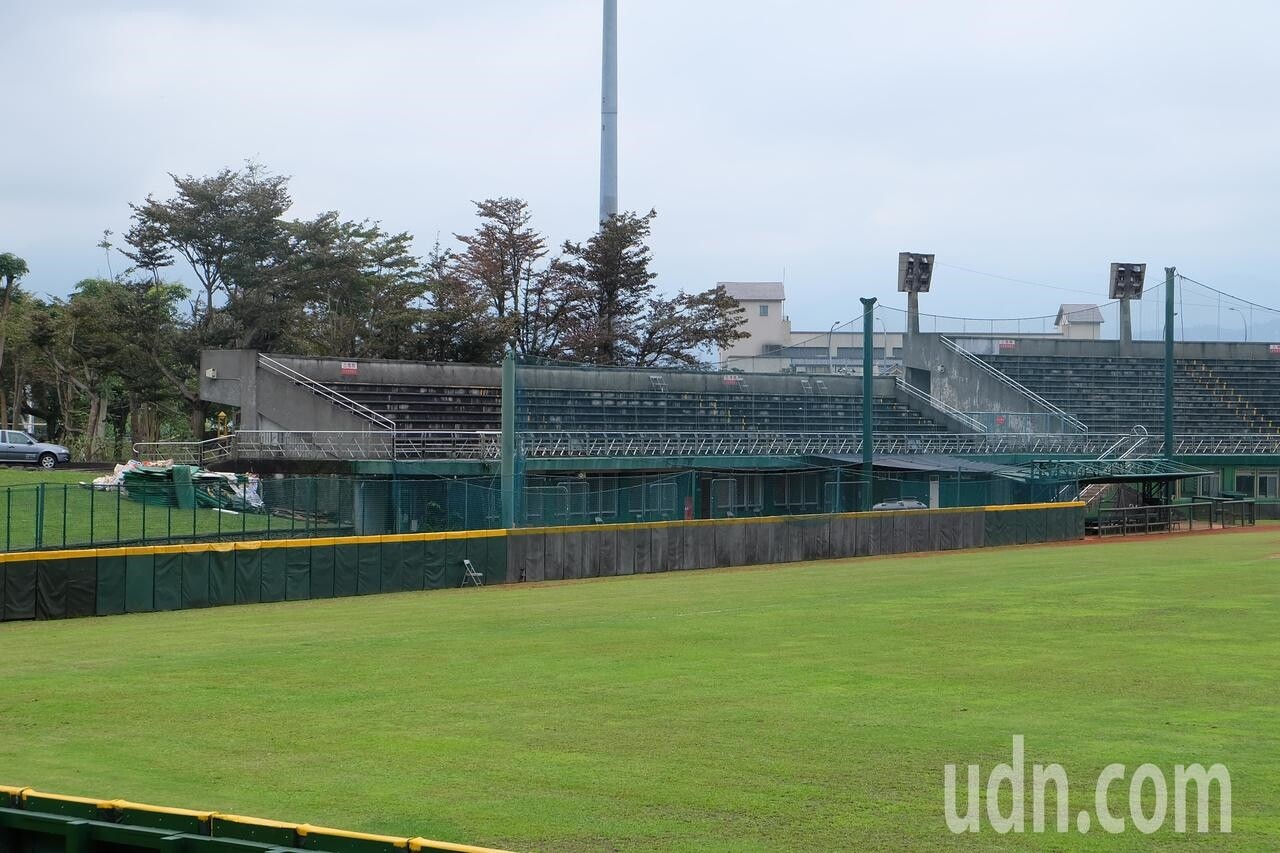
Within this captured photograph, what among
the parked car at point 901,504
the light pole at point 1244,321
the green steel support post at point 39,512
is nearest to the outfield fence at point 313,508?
the green steel support post at point 39,512

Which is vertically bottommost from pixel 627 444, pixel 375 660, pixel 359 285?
pixel 375 660

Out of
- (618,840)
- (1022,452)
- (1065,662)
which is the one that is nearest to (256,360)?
(1022,452)

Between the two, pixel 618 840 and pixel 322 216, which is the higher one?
pixel 322 216

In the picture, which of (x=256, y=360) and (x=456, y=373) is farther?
(x=456, y=373)

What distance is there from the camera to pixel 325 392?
157 ft

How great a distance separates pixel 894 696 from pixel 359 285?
61938mm

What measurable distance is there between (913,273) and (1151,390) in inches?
530

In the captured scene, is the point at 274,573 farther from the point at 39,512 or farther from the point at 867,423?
the point at 867,423

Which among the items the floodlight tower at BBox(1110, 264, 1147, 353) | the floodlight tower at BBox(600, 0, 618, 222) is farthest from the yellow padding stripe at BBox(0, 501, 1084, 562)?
the floodlight tower at BBox(600, 0, 618, 222)

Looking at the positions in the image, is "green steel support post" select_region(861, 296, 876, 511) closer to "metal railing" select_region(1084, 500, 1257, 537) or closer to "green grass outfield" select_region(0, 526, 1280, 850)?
"metal railing" select_region(1084, 500, 1257, 537)

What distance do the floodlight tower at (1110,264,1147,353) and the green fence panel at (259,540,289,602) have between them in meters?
54.7

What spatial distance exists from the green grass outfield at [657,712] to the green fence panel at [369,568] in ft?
17.5

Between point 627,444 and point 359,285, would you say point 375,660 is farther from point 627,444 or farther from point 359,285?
point 359,285

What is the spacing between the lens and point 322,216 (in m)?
69.5
